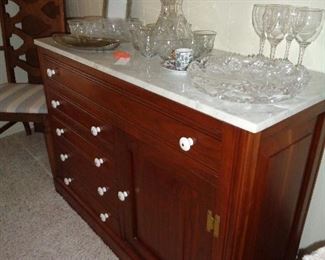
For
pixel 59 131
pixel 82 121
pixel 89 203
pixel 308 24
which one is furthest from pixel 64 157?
pixel 308 24

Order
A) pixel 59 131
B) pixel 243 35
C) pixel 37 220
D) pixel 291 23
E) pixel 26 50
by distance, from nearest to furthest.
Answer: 1. pixel 291 23
2. pixel 243 35
3. pixel 59 131
4. pixel 37 220
5. pixel 26 50

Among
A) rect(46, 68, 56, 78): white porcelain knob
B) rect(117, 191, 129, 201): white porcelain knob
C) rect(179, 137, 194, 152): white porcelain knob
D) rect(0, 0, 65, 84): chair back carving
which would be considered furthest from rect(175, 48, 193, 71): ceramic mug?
rect(0, 0, 65, 84): chair back carving

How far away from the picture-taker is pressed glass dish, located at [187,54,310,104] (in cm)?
79

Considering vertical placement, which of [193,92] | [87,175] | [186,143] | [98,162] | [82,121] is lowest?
[87,175]

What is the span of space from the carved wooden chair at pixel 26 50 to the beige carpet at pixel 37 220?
38cm

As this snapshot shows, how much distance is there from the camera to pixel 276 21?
988 millimetres

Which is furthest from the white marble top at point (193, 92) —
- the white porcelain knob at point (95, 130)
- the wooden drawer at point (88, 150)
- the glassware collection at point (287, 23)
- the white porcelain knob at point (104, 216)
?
the white porcelain knob at point (104, 216)

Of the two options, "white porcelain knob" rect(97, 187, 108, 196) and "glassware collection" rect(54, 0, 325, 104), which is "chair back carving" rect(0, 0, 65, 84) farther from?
"white porcelain knob" rect(97, 187, 108, 196)

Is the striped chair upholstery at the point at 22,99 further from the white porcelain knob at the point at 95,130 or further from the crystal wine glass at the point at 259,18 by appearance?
the crystal wine glass at the point at 259,18

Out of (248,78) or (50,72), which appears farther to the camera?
(50,72)

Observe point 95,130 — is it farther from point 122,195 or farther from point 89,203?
point 89,203

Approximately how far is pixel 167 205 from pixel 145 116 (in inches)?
11.8

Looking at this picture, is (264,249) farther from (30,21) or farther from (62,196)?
(30,21)

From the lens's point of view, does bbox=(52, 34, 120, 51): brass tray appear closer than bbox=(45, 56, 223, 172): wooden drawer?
No
